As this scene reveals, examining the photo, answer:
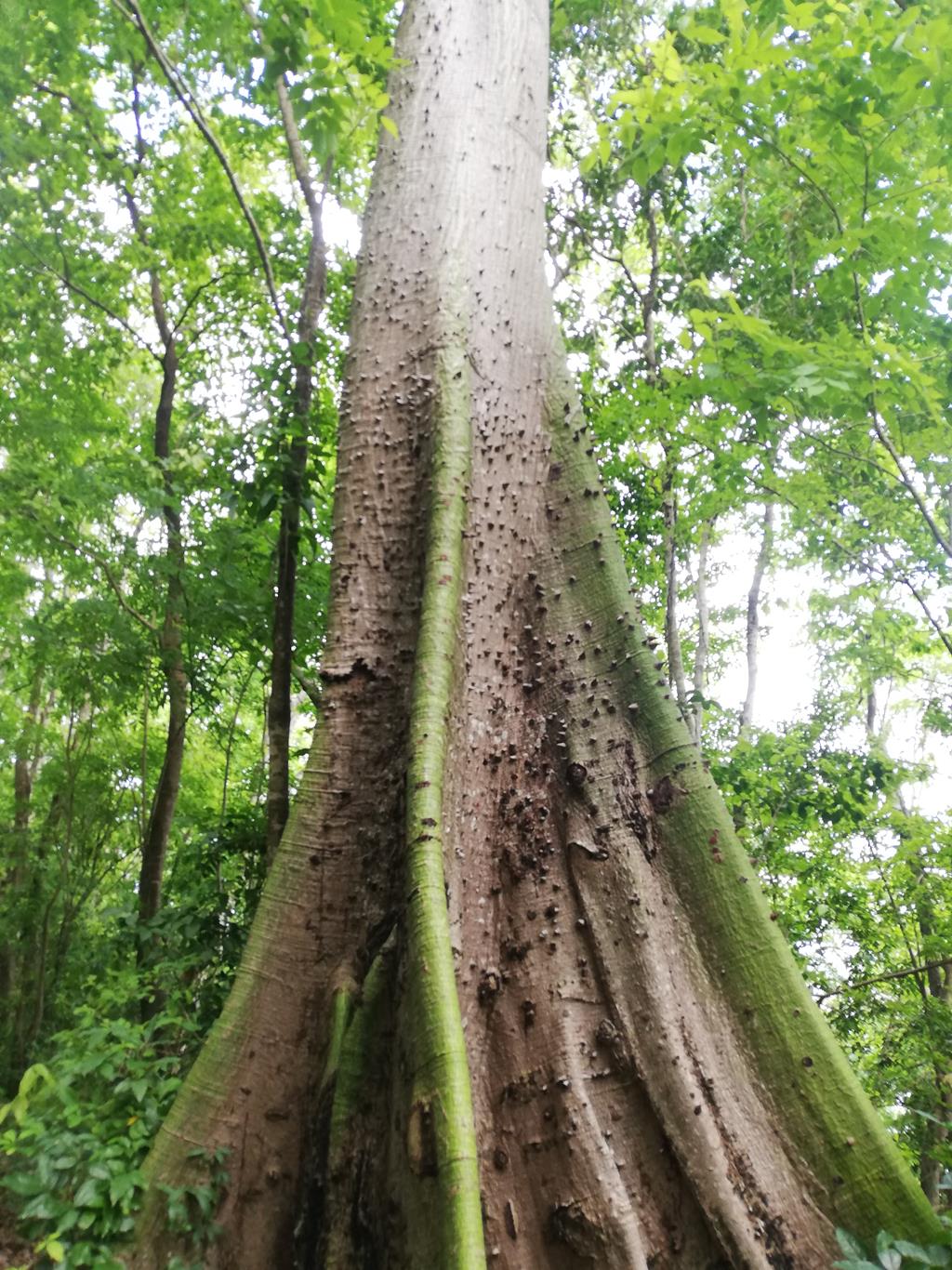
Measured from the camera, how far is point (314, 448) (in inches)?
177

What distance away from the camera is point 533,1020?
1936 mm

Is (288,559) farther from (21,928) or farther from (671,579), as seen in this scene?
(21,928)

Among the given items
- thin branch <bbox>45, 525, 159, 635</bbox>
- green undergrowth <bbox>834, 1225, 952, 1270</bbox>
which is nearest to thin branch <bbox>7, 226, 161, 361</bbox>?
thin branch <bbox>45, 525, 159, 635</bbox>

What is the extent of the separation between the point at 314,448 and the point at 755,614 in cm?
1070

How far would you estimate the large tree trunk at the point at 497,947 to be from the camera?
1.71 m

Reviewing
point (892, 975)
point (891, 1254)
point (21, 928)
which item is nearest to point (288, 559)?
point (891, 1254)

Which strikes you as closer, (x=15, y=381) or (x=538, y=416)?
(x=538, y=416)

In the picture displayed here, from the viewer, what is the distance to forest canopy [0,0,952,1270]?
2775mm

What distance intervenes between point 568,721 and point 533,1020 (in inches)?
31.6

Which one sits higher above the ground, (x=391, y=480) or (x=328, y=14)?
(x=328, y=14)

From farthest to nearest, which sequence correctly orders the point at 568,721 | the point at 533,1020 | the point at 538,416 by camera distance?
the point at 538,416
the point at 568,721
the point at 533,1020

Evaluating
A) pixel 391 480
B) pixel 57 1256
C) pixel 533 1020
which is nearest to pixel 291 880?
pixel 533 1020

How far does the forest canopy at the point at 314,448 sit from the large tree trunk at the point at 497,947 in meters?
0.09

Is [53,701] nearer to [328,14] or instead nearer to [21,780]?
[21,780]
